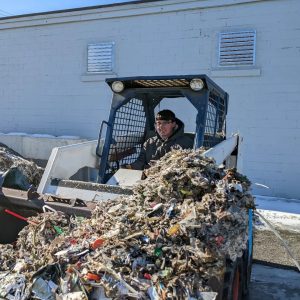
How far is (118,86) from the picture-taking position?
196 inches

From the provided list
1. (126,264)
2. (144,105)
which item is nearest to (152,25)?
(144,105)

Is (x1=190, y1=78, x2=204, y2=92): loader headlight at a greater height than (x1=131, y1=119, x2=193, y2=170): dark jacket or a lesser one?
greater

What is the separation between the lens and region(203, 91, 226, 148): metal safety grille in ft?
15.5

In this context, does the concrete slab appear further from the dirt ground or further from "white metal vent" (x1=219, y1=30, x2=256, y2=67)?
"white metal vent" (x1=219, y1=30, x2=256, y2=67)

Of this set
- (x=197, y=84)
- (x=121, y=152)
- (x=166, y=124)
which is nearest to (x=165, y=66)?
(x=121, y=152)

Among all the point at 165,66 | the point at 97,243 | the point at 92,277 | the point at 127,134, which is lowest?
the point at 92,277

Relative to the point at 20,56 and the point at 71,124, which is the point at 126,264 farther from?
the point at 20,56

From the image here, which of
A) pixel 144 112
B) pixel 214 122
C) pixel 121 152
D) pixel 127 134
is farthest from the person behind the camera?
pixel 144 112

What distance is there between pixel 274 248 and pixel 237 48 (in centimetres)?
474

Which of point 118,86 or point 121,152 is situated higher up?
point 118,86

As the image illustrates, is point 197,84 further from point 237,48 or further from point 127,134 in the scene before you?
point 237,48

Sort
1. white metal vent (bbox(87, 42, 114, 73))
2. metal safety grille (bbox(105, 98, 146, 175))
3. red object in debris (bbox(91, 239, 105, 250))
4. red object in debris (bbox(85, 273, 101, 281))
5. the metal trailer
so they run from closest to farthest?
red object in debris (bbox(85, 273, 101, 281)), red object in debris (bbox(91, 239, 105, 250)), the metal trailer, metal safety grille (bbox(105, 98, 146, 175)), white metal vent (bbox(87, 42, 114, 73))

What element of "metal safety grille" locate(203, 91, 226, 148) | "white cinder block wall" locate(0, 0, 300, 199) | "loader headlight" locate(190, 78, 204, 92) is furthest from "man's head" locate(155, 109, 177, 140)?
"white cinder block wall" locate(0, 0, 300, 199)

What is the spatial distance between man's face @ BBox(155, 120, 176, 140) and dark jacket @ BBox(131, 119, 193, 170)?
5 centimetres
